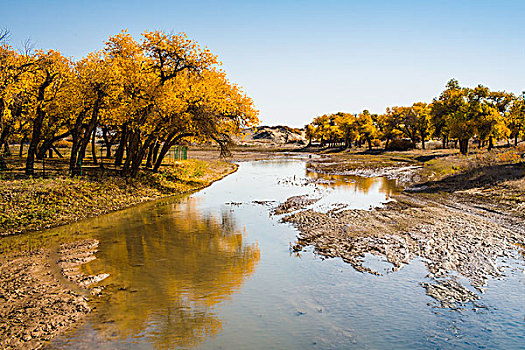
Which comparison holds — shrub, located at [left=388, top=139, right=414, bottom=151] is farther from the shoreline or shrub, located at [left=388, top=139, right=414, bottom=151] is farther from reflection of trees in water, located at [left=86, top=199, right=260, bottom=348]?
the shoreline

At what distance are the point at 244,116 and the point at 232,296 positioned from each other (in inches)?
911

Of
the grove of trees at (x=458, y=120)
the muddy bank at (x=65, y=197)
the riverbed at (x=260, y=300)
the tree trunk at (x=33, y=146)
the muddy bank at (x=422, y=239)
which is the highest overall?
the grove of trees at (x=458, y=120)

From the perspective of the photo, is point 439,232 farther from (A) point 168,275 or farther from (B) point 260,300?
(A) point 168,275

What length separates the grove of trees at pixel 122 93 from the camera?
24609mm

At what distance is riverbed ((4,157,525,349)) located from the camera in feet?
26.7

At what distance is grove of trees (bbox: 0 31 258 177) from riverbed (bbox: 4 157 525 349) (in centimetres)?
1133

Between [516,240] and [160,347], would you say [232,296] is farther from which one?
[516,240]

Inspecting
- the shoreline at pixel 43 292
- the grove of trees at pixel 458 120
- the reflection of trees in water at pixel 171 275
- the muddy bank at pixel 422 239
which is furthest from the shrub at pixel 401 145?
the shoreline at pixel 43 292

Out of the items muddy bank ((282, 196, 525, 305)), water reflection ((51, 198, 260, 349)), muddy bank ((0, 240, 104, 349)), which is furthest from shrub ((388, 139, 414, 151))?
muddy bank ((0, 240, 104, 349))

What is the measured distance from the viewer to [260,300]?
33.3 ft

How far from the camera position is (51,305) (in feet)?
30.9

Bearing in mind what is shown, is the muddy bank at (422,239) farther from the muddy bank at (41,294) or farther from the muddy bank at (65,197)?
the muddy bank at (65,197)

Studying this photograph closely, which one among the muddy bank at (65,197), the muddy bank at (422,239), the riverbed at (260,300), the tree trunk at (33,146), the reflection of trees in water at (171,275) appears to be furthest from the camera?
the tree trunk at (33,146)

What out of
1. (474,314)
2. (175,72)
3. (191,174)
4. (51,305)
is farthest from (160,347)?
(191,174)
